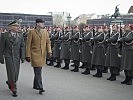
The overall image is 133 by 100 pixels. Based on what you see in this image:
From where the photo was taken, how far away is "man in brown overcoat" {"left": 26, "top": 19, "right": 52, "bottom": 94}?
793 centimetres

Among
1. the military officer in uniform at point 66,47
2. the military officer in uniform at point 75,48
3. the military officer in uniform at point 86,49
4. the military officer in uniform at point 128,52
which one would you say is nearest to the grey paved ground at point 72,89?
the military officer in uniform at point 128,52

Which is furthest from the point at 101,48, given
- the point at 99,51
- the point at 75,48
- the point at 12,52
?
the point at 12,52

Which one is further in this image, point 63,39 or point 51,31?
point 51,31

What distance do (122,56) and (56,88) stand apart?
2301 millimetres

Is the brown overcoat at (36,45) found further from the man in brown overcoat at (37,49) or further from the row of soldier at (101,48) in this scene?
the row of soldier at (101,48)

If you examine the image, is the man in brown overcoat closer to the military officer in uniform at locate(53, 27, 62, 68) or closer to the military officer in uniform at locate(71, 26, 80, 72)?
the military officer in uniform at locate(71, 26, 80, 72)

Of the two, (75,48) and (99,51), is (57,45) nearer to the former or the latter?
(75,48)

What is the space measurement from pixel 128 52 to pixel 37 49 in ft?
9.33

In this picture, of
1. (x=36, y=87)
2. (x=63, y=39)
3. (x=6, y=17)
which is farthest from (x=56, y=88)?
(x=6, y=17)

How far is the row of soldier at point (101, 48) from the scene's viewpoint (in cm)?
952

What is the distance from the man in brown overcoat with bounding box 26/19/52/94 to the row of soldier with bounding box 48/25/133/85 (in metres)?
2.62

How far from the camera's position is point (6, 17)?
3888 centimetres

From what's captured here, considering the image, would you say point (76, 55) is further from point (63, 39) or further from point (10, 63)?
point (10, 63)

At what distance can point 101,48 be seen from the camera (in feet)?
35.4
